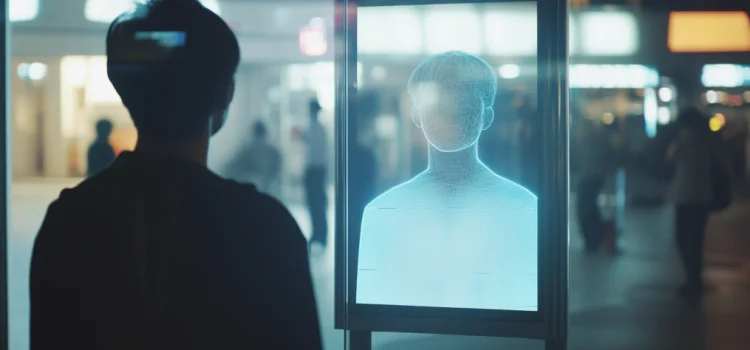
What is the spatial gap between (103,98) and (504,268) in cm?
183

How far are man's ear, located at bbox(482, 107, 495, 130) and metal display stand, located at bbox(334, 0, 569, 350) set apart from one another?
0.65 ft

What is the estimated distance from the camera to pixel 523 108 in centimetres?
320

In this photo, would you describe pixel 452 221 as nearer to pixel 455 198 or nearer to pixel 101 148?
pixel 455 198

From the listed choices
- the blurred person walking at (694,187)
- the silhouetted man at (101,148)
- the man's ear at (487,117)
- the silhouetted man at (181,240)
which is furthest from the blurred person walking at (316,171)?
the blurred person walking at (694,187)

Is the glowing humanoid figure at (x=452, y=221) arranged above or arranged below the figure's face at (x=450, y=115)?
below

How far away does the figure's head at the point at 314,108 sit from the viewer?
11.0ft

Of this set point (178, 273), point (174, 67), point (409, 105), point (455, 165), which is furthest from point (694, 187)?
point (178, 273)

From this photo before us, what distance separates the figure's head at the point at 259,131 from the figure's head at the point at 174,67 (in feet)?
5.37

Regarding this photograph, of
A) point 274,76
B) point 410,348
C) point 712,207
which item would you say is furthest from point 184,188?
point 712,207

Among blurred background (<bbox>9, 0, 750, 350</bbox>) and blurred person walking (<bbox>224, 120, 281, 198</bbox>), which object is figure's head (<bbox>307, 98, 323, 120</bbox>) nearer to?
blurred background (<bbox>9, 0, 750, 350</bbox>)

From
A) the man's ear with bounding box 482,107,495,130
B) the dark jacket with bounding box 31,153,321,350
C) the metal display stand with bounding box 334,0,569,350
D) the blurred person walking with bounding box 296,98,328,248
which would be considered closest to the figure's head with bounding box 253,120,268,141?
the blurred person walking with bounding box 296,98,328,248

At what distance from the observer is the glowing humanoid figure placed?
10.6 feet

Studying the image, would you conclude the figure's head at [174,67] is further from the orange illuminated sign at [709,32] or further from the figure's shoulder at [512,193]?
the orange illuminated sign at [709,32]

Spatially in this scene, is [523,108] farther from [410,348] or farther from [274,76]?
[410,348]
